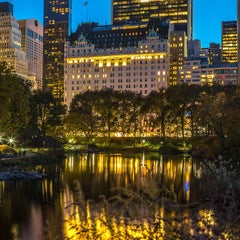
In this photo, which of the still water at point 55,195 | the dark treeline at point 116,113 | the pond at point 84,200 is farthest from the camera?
the dark treeline at point 116,113

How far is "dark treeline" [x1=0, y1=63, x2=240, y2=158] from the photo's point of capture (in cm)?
5869

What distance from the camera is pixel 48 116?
102188 millimetres

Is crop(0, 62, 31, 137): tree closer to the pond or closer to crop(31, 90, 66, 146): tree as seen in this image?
the pond

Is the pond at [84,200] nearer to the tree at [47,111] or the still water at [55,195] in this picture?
the still water at [55,195]

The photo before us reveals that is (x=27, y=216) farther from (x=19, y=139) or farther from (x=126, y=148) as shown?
(x=126, y=148)

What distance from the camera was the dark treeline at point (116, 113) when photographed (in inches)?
2311

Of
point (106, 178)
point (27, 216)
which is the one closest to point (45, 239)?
point (27, 216)

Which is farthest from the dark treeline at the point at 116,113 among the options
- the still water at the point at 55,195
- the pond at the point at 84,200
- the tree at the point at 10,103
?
the pond at the point at 84,200

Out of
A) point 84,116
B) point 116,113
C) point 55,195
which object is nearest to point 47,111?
point 84,116

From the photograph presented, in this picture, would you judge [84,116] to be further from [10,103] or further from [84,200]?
[84,200]

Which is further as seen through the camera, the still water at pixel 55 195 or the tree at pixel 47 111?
the tree at pixel 47 111

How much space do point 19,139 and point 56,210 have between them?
48.4 m

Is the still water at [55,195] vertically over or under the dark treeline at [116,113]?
under

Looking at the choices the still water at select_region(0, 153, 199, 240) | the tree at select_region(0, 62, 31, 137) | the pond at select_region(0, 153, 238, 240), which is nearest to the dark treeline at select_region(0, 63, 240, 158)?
the tree at select_region(0, 62, 31, 137)
